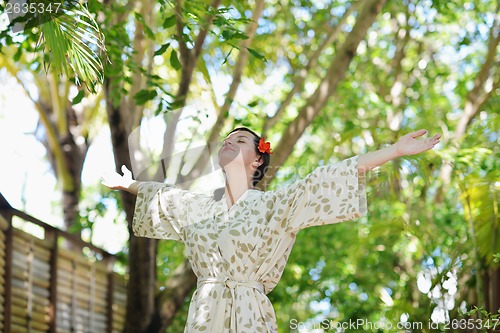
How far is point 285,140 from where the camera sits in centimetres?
569

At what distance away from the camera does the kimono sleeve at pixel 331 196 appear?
2.92 metres

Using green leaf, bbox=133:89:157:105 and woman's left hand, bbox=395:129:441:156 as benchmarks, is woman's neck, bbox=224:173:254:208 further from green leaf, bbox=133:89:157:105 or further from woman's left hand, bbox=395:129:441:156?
green leaf, bbox=133:89:157:105

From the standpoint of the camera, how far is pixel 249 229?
2998mm

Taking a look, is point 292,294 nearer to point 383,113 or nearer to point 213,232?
point 383,113

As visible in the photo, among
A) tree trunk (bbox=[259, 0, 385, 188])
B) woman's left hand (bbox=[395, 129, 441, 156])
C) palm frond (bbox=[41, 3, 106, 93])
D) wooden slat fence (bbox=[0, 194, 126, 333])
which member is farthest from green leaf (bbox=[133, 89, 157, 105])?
woman's left hand (bbox=[395, 129, 441, 156])

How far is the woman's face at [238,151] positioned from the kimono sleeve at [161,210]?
21 centimetres

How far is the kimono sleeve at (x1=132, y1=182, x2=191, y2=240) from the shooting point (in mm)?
3225

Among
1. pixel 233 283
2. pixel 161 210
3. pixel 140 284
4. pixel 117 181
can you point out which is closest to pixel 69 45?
pixel 117 181

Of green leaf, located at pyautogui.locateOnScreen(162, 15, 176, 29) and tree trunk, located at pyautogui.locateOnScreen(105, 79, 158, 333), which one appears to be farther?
tree trunk, located at pyautogui.locateOnScreen(105, 79, 158, 333)

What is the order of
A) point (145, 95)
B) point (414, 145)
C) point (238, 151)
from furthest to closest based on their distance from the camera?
point (145, 95), point (238, 151), point (414, 145)

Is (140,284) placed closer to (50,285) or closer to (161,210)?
(50,285)

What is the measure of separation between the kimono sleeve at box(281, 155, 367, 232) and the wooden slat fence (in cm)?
211

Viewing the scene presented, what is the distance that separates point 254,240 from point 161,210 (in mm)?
440

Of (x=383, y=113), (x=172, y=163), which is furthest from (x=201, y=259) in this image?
(x=383, y=113)
